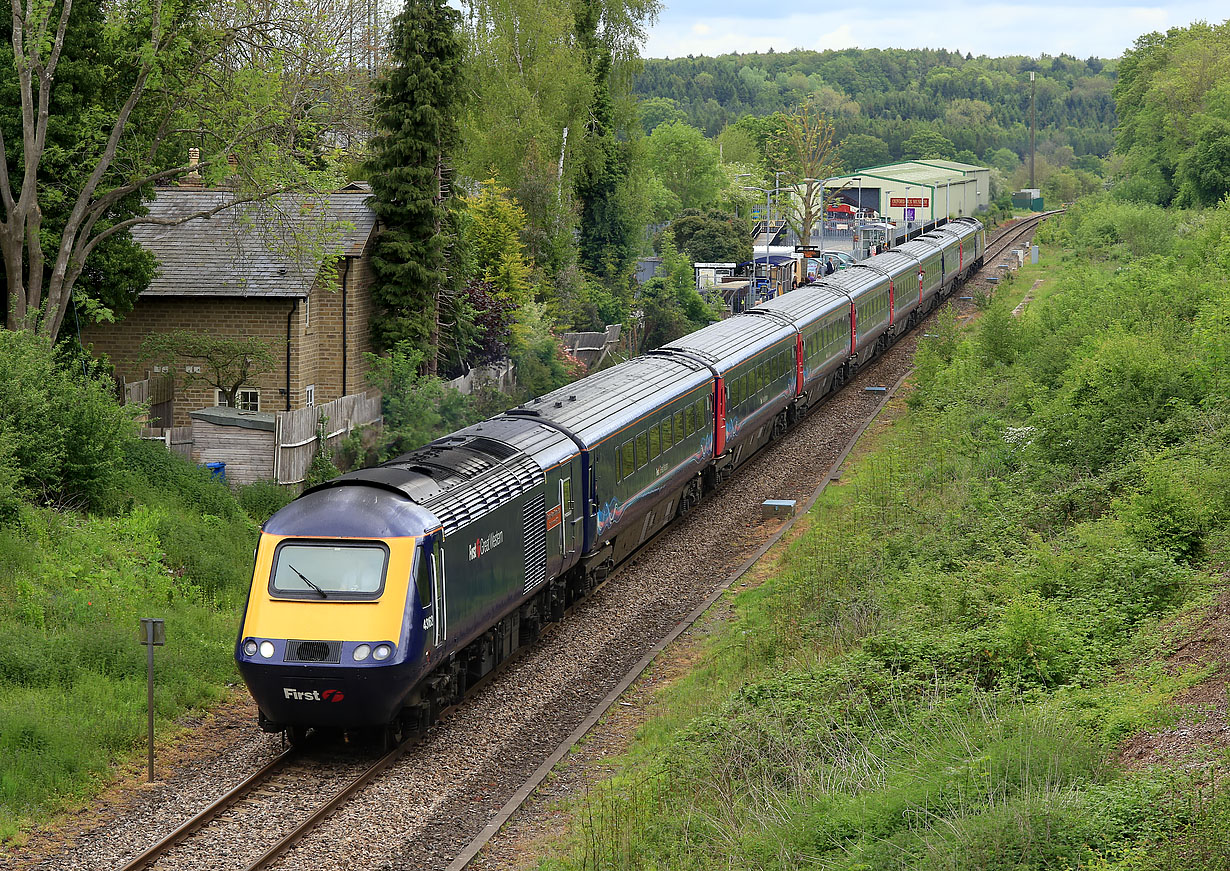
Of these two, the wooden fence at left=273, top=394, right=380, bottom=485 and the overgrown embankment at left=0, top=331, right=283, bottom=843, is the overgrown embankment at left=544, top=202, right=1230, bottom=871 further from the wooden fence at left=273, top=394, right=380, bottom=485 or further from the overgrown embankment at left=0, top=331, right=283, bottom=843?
the wooden fence at left=273, top=394, right=380, bottom=485

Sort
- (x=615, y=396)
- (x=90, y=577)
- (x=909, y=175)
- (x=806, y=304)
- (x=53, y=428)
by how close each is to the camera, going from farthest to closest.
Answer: (x=909, y=175) → (x=806, y=304) → (x=615, y=396) → (x=53, y=428) → (x=90, y=577)

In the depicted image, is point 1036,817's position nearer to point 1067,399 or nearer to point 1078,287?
point 1067,399

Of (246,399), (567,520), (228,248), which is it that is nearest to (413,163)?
(228,248)

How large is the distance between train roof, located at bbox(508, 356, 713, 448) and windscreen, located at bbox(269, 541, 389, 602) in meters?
5.89

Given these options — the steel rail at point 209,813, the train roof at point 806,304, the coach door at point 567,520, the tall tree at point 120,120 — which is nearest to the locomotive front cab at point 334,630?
the steel rail at point 209,813

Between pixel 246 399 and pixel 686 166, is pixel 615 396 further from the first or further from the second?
pixel 686 166

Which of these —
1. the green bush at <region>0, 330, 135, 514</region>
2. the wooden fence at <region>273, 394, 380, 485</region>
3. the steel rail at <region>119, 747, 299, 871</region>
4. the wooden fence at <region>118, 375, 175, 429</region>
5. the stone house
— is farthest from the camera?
the stone house

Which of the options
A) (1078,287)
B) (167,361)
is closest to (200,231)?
(167,361)

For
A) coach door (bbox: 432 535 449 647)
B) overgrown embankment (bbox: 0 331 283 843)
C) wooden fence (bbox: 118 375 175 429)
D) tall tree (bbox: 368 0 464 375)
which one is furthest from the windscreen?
tall tree (bbox: 368 0 464 375)

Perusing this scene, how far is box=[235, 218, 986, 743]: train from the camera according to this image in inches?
498

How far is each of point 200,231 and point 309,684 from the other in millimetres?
18631

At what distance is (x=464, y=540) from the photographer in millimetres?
14078

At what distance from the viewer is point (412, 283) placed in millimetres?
30016

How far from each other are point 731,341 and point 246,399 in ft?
36.4
